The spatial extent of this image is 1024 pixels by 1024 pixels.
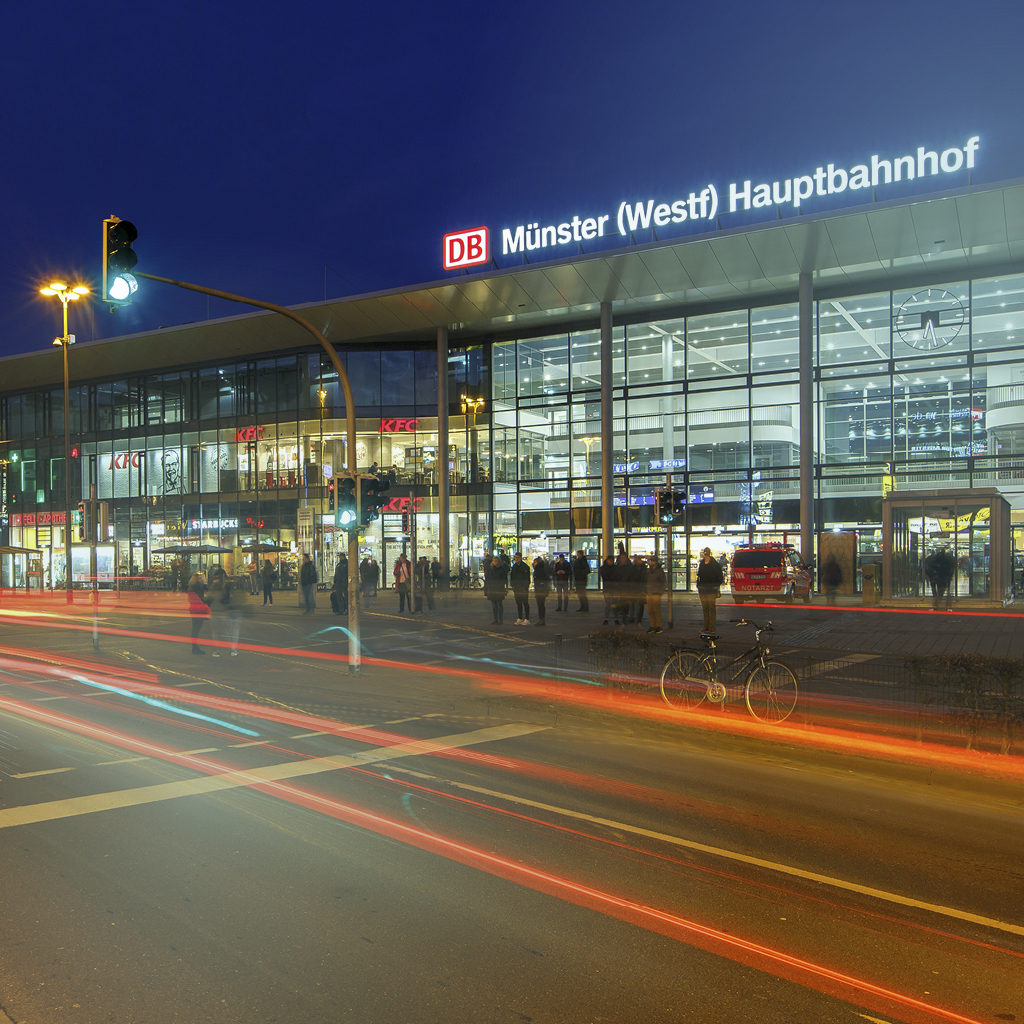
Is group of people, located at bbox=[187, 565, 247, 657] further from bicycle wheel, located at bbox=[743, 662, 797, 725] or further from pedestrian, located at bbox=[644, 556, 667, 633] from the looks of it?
bicycle wheel, located at bbox=[743, 662, 797, 725]

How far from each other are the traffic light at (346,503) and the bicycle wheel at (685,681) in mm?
6610

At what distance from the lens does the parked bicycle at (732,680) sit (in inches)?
418

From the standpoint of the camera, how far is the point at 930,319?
109 feet

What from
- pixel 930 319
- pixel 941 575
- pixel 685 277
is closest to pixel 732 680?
pixel 941 575

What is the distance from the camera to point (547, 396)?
134ft

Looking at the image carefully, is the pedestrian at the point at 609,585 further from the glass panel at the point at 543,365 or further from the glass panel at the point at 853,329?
the glass panel at the point at 543,365

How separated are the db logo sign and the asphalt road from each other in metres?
30.3

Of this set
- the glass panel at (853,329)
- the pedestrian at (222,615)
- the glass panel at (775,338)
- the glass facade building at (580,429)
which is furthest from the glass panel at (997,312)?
the pedestrian at (222,615)

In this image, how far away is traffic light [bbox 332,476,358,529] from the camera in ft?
51.6

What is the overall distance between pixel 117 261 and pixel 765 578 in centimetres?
2401

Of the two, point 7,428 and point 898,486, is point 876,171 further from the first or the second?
point 7,428

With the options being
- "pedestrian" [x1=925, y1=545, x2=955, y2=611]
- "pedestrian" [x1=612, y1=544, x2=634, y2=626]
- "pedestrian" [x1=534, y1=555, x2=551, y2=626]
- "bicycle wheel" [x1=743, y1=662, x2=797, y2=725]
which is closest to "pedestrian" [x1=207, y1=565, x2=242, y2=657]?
"pedestrian" [x1=534, y1=555, x2=551, y2=626]

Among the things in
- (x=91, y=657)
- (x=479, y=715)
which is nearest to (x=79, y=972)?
(x=479, y=715)

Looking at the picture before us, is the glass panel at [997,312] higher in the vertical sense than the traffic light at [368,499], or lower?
higher
